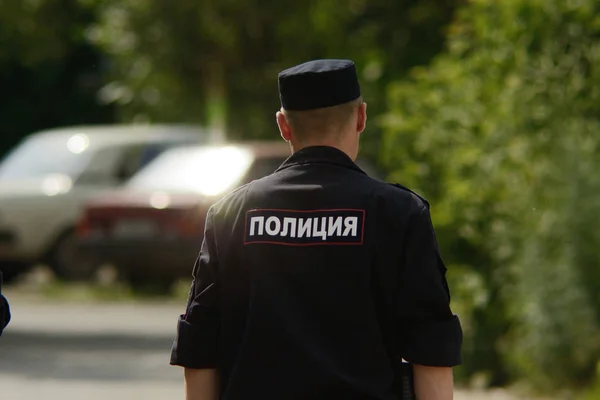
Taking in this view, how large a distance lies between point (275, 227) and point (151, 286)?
14.9 m

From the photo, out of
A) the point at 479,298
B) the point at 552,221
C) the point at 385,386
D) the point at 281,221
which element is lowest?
the point at 479,298

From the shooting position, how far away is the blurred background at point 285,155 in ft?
31.9

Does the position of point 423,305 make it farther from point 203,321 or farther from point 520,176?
point 520,176

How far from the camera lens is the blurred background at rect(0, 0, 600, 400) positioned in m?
9.71

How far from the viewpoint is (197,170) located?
55.2 feet

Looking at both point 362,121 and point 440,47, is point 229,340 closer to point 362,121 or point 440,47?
point 362,121

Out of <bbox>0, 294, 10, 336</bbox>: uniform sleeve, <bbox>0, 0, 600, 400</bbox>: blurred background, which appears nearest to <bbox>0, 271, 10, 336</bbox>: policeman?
<bbox>0, 294, 10, 336</bbox>: uniform sleeve

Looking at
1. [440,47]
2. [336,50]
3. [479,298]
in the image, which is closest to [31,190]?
[336,50]

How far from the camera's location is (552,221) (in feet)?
31.6

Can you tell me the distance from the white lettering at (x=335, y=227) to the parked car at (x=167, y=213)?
12.6 metres

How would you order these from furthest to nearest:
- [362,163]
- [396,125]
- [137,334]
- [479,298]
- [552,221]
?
[362,163], [137,334], [396,125], [479,298], [552,221]

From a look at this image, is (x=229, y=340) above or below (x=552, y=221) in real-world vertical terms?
above

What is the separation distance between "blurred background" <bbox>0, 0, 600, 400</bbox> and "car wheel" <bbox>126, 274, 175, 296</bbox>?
1.5 inches

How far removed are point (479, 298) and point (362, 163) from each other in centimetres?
610
